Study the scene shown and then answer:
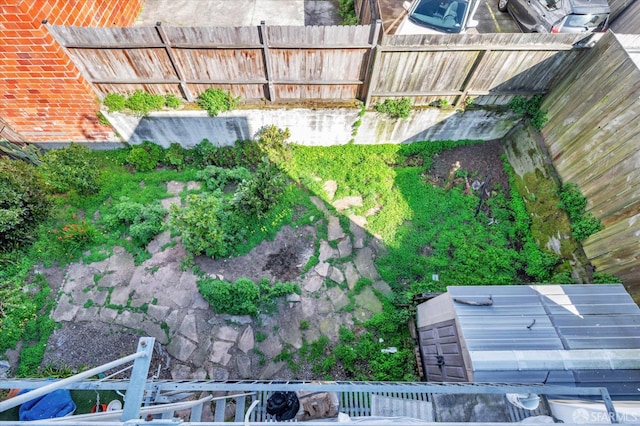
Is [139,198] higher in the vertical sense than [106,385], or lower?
higher

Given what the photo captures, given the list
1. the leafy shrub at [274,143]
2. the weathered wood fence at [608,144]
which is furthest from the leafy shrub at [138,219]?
the weathered wood fence at [608,144]

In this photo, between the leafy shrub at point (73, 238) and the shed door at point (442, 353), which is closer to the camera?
the shed door at point (442, 353)

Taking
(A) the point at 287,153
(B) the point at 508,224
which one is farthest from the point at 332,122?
(B) the point at 508,224

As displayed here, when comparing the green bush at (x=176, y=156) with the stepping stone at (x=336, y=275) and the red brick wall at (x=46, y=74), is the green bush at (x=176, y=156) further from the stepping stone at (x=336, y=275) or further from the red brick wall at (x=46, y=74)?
the stepping stone at (x=336, y=275)

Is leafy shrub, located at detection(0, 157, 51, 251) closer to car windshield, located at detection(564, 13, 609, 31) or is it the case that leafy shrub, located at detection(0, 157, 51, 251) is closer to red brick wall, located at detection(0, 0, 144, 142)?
red brick wall, located at detection(0, 0, 144, 142)

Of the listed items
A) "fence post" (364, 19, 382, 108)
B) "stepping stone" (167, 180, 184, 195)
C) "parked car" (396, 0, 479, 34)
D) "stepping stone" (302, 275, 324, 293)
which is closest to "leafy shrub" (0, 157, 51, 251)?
"stepping stone" (167, 180, 184, 195)

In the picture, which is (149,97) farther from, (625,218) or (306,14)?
(625,218)
